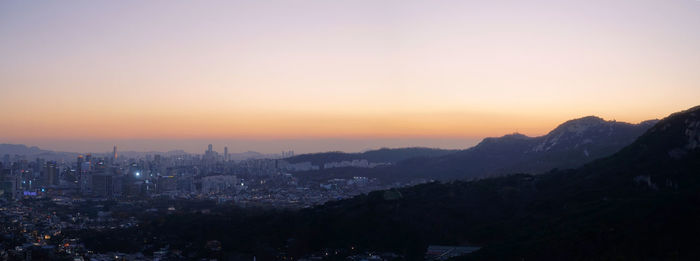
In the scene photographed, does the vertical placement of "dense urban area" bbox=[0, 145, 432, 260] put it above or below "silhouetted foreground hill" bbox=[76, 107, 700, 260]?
below

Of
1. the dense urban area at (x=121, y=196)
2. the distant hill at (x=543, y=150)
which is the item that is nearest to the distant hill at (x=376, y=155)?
the dense urban area at (x=121, y=196)

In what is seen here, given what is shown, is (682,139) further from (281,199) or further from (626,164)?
(281,199)

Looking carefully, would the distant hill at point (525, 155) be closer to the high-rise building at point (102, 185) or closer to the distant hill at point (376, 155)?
the distant hill at point (376, 155)

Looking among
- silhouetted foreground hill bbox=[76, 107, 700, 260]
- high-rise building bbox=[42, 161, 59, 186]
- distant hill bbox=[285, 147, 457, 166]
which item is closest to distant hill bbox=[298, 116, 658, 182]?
distant hill bbox=[285, 147, 457, 166]

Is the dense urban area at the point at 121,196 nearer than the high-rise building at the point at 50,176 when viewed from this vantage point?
Yes

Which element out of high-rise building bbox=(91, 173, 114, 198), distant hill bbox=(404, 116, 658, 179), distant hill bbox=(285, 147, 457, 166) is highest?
distant hill bbox=(404, 116, 658, 179)

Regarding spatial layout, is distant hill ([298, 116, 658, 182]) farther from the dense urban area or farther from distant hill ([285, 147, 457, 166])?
distant hill ([285, 147, 457, 166])

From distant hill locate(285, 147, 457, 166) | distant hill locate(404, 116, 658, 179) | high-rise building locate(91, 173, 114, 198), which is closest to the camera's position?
distant hill locate(404, 116, 658, 179)
